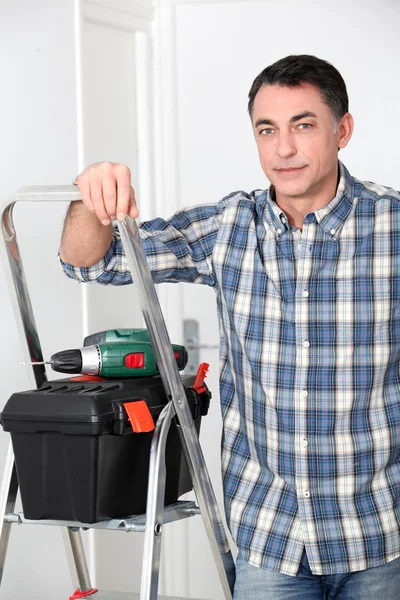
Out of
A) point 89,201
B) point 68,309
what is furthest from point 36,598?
point 89,201

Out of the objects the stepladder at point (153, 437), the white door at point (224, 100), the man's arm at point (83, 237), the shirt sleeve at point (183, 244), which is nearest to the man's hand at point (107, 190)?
the stepladder at point (153, 437)

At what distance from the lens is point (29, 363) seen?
1626mm

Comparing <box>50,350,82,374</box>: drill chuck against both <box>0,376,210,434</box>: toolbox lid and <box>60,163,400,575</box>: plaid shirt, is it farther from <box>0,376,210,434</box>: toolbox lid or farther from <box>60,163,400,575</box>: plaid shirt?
<box>60,163,400,575</box>: plaid shirt

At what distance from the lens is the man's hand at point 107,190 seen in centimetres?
134

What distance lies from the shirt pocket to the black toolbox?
406 mm

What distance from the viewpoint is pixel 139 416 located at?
4.71ft

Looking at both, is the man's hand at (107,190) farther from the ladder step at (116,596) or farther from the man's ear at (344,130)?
the ladder step at (116,596)

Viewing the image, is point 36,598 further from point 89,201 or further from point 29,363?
point 89,201

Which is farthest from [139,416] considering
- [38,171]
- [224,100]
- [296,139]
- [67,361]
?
[224,100]

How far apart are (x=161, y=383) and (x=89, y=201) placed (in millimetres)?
381

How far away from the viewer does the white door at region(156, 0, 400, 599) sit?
2.74 metres

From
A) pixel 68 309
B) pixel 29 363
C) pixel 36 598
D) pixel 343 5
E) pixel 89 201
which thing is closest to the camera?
pixel 89 201

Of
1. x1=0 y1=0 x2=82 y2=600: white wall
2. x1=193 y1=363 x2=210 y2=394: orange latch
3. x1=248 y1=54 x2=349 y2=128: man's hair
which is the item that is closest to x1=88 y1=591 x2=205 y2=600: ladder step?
x1=193 y1=363 x2=210 y2=394: orange latch

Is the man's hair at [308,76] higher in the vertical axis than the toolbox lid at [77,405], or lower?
higher
